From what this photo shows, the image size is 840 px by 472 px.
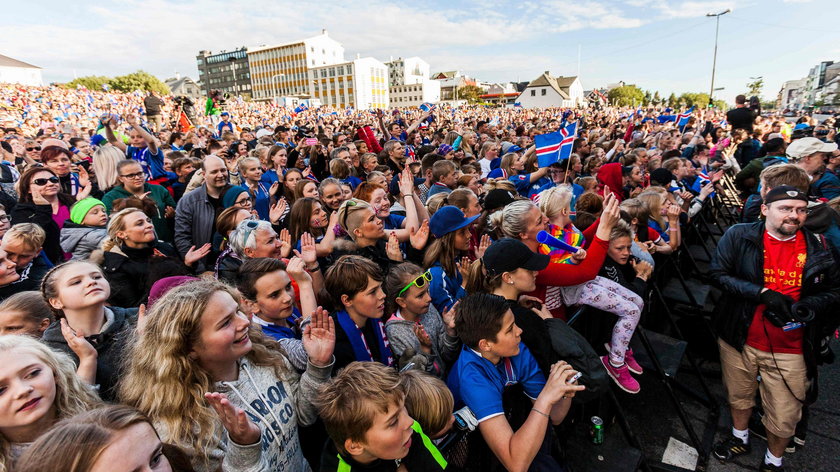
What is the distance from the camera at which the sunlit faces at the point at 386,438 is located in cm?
168

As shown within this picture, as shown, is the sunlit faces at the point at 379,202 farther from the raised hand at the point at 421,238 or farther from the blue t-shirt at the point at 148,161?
the blue t-shirt at the point at 148,161

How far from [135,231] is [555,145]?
17.8 ft

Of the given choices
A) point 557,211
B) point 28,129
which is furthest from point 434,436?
point 28,129

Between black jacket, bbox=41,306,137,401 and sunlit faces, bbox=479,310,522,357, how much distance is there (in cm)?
185

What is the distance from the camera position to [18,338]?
163cm

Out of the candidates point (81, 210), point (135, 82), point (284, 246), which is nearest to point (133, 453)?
point (284, 246)

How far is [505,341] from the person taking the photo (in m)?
2.14

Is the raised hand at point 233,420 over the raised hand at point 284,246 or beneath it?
beneath

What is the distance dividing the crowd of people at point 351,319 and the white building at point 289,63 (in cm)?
9749

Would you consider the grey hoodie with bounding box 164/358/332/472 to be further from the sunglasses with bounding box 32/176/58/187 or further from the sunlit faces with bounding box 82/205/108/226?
the sunglasses with bounding box 32/176/58/187

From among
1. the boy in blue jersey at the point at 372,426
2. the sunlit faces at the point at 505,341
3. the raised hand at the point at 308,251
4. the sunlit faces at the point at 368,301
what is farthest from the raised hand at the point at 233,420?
the raised hand at the point at 308,251

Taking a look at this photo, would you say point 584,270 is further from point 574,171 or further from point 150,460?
point 574,171

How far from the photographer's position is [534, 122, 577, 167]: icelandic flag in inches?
244

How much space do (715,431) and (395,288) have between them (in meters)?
3.21
